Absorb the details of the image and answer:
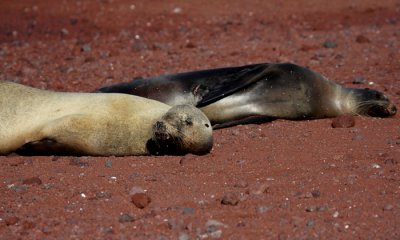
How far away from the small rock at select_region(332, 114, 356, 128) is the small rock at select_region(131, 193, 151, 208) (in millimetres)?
2599

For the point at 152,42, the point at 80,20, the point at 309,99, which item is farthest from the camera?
the point at 80,20

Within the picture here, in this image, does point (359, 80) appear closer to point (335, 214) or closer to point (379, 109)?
point (379, 109)

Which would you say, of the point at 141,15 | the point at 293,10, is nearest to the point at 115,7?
the point at 141,15

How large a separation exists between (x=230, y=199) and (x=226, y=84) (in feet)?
8.93

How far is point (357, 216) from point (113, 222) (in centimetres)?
139

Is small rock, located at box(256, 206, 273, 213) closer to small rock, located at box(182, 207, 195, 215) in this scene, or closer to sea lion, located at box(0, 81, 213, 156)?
small rock, located at box(182, 207, 195, 215)

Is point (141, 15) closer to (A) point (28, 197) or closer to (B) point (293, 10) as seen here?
(B) point (293, 10)

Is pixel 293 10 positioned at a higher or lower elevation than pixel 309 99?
higher

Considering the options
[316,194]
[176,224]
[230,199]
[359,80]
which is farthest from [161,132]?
[359,80]

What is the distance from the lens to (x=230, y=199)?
17.8ft

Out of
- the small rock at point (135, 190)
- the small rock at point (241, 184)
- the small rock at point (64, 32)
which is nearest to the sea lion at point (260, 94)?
the small rock at point (241, 184)

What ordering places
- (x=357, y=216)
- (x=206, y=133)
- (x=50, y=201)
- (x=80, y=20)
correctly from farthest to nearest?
(x=80, y=20)
(x=206, y=133)
(x=50, y=201)
(x=357, y=216)

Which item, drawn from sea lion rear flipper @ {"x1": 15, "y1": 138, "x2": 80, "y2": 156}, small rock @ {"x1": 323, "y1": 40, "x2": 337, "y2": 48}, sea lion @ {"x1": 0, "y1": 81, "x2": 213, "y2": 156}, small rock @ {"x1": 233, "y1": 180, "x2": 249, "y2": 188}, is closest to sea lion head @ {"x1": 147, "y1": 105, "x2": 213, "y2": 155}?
sea lion @ {"x1": 0, "y1": 81, "x2": 213, "y2": 156}

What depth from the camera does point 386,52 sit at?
10461mm
